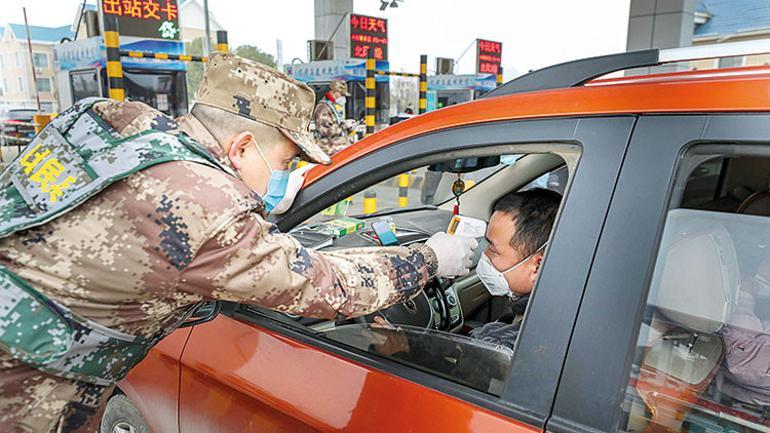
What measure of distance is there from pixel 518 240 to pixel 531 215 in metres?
0.09

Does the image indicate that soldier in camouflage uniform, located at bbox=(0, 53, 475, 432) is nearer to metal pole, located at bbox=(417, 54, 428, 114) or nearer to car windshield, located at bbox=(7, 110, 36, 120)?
metal pole, located at bbox=(417, 54, 428, 114)

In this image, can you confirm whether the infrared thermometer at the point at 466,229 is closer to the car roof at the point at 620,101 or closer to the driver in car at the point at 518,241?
the driver in car at the point at 518,241

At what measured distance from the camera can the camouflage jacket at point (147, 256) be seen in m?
0.98

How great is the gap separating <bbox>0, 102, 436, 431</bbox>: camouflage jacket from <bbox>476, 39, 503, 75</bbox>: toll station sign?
13186 millimetres

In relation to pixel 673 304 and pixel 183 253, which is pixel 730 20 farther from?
pixel 183 253

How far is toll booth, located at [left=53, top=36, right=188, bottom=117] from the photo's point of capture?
702 centimetres

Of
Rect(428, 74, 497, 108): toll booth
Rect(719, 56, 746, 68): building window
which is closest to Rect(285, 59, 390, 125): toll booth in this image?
Rect(428, 74, 497, 108): toll booth

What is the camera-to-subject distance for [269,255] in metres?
1.05

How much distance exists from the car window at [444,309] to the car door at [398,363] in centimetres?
6

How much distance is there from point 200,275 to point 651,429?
2.76 feet

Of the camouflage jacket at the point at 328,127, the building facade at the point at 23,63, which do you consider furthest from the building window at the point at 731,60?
the building facade at the point at 23,63

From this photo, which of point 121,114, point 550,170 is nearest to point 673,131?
point 121,114

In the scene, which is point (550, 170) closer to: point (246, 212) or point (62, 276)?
point (246, 212)

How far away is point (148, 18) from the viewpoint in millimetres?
6496
